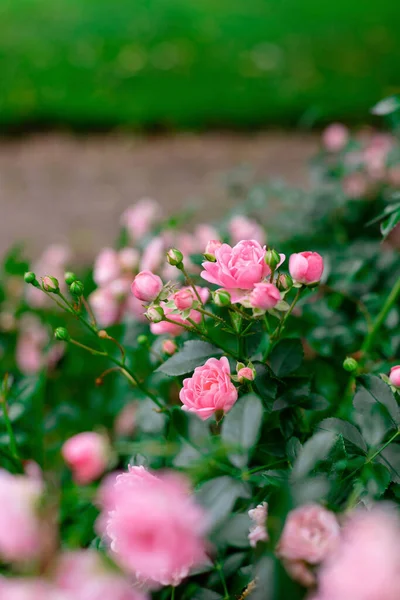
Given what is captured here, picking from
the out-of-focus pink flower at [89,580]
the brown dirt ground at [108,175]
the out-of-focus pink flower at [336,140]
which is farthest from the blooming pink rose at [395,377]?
the brown dirt ground at [108,175]

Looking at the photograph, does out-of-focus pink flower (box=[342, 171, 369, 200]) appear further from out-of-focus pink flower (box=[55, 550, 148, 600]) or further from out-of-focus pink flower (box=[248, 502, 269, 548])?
out-of-focus pink flower (box=[55, 550, 148, 600])

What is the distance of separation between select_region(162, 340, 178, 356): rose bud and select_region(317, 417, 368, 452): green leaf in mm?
186

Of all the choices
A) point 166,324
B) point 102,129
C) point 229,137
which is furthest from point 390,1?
point 166,324

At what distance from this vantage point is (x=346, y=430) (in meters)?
0.56

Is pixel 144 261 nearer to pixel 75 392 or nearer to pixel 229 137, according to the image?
pixel 75 392

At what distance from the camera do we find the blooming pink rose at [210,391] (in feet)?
1.72

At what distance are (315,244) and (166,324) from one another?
584 millimetres

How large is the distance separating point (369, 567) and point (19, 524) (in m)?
0.19

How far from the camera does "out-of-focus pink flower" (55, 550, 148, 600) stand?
0.31 metres

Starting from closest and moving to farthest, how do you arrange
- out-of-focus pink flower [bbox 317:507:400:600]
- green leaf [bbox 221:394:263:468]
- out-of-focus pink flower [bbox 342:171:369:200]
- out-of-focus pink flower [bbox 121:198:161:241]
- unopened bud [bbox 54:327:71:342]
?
out-of-focus pink flower [bbox 317:507:400:600] < green leaf [bbox 221:394:263:468] < unopened bud [bbox 54:327:71:342] < out-of-focus pink flower [bbox 121:198:161:241] < out-of-focus pink flower [bbox 342:171:369:200]

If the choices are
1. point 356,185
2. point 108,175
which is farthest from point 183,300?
point 108,175

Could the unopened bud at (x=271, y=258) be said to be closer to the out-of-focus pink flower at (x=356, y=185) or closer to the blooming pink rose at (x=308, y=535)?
the blooming pink rose at (x=308, y=535)

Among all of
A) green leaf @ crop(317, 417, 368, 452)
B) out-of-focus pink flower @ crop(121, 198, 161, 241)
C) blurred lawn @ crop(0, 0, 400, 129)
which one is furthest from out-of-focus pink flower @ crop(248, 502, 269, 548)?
blurred lawn @ crop(0, 0, 400, 129)

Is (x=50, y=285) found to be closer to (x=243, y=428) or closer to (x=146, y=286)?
(x=146, y=286)
